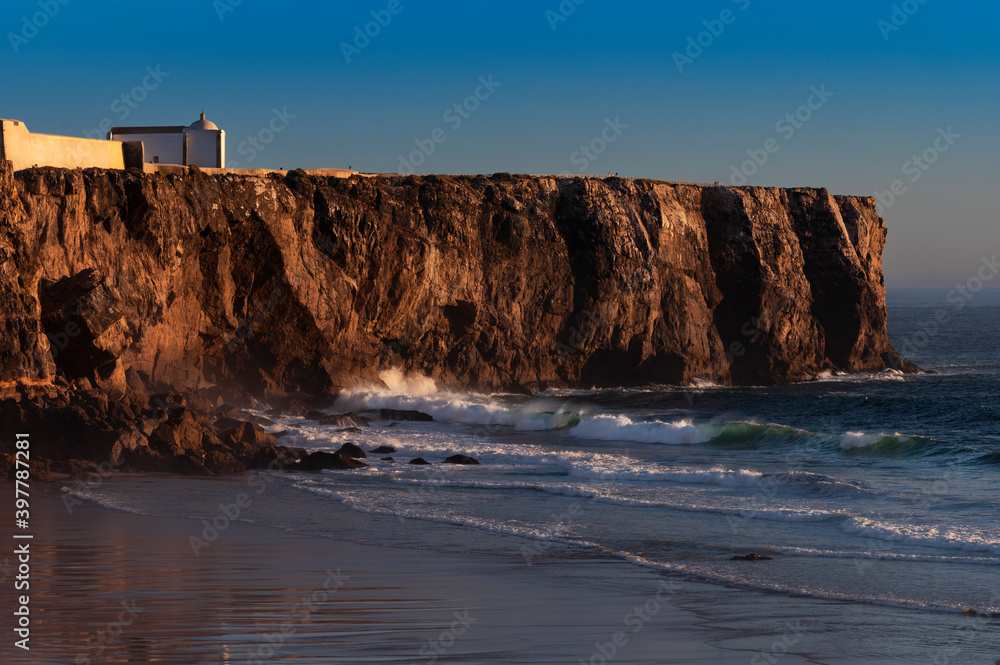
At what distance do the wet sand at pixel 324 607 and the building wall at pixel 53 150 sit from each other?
55.7ft

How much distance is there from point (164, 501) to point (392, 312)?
23.8 metres

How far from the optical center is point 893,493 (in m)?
19.3

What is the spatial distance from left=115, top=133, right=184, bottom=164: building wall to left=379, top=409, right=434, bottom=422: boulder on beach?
46.6 feet

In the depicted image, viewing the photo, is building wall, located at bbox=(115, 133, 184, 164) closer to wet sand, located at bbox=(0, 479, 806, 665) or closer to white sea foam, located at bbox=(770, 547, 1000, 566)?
wet sand, located at bbox=(0, 479, 806, 665)

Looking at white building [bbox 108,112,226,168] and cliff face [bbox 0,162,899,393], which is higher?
white building [bbox 108,112,226,168]

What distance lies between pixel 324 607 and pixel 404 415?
24.5 m

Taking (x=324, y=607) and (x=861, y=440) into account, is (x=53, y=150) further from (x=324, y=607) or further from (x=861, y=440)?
(x=861, y=440)

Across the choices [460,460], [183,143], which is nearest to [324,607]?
[460,460]

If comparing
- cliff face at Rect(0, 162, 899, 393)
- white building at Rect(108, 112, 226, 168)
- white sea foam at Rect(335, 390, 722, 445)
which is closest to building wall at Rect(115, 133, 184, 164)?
white building at Rect(108, 112, 226, 168)

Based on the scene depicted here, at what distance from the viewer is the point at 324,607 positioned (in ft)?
33.2

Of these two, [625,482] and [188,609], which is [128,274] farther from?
[188,609]

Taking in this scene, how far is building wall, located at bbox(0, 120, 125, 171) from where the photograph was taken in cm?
2716

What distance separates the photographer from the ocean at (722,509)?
10703 millimetres

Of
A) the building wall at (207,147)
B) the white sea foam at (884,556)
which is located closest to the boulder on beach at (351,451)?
the white sea foam at (884,556)
